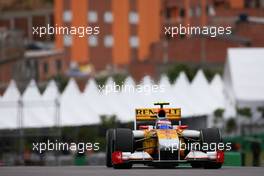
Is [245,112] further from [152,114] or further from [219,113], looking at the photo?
[152,114]

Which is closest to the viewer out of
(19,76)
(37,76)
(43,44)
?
(19,76)

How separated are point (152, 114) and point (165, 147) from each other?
1.63 m

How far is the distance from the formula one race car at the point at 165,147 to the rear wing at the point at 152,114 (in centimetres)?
35

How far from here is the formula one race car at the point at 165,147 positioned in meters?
29.6

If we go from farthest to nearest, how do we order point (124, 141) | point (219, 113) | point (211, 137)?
point (219, 113) < point (124, 141) < point (211, 137)

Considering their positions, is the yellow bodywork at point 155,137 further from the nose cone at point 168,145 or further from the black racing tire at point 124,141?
the black racing tire at point 124,141

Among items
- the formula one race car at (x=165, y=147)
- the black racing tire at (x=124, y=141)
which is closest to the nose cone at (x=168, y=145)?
the formula one race car at (x=165, y=147)

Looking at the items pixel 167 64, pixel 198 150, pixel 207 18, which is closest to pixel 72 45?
pixel 167 64

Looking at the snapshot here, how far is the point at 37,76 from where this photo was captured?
10819 cm

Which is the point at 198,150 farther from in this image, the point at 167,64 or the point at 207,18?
the point at 167,64

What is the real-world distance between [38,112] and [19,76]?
42.0m

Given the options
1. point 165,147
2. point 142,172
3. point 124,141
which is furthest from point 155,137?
point 142,172

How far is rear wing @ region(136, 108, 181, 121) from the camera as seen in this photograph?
31.0 m

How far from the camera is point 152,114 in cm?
3112
